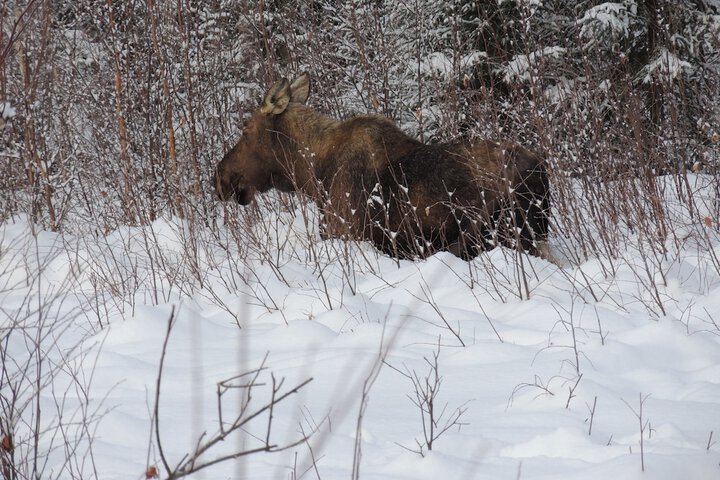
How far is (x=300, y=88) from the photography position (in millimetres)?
8188

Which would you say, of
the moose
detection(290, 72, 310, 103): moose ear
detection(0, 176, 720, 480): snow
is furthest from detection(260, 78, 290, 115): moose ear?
detection(0, 176, 720, 480): snow

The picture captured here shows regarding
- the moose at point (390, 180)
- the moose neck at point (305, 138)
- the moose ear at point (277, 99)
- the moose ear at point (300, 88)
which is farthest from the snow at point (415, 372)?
the moose ear at point (300, 88)

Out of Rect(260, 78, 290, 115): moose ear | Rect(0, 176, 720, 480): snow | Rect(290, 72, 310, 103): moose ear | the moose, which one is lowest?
Rect(0, 176, 720, 480): snow

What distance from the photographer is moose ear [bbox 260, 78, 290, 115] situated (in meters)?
7.86

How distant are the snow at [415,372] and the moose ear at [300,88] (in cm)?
274

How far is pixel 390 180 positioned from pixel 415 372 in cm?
374

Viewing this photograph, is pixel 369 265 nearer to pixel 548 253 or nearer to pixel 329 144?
pixel 548 253

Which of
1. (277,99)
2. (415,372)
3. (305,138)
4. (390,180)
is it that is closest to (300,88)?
(277,99)

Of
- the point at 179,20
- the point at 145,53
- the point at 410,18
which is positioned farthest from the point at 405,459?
the point at 410,18

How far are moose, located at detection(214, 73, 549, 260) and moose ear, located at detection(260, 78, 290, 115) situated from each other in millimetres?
10

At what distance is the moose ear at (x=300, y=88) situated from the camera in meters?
8.11

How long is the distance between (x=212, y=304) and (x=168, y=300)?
0.30 meters

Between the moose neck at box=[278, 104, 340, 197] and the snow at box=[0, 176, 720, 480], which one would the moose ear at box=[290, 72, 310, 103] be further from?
the snow at box=[0, 176, 720, 480]

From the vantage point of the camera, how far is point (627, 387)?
3.46m
